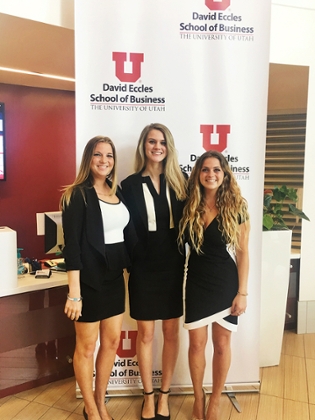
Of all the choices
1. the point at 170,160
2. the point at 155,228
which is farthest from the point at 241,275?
the point at 170,160

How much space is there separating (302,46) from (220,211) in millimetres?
2066

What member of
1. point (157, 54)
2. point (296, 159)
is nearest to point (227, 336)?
point (157, 54)

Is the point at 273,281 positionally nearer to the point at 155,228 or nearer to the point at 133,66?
the point at 155,228

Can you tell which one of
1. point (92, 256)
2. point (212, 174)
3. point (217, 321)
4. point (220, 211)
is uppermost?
point (212, 174)

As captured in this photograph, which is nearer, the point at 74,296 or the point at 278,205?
the point at 74,296

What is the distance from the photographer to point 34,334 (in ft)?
8.66

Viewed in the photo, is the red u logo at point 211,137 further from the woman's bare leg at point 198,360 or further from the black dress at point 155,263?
the woman's bare leg at point 198,360

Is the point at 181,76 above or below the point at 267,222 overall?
above

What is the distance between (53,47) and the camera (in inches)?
126

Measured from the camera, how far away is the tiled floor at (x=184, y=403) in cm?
239

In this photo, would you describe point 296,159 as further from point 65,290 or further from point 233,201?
point 65,290

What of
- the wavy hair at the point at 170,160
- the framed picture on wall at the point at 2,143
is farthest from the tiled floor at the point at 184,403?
the framed picture on wall at the point at 2,143

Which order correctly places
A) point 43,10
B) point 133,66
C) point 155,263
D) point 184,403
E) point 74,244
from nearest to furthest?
point 74,244
point 155,263
point 133,66
point 184,403
point 43,10

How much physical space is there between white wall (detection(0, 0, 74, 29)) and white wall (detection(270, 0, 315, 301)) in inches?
64.8
